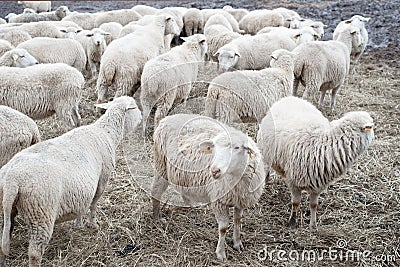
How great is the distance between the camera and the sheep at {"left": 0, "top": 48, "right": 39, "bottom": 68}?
19.8 ft

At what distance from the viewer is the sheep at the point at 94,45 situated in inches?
305

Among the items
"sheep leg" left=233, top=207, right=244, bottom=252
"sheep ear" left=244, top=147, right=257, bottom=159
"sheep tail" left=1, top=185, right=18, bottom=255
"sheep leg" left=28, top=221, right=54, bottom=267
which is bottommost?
"sheep leg" left=233, top=207, right=244, bottom=252

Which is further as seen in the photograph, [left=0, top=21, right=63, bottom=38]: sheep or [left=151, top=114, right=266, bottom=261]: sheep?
[left=0, top=21, right=63, bottom=38]: sheep

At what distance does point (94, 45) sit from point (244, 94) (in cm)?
372

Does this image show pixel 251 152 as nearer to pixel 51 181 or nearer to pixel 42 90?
pixel 51 181

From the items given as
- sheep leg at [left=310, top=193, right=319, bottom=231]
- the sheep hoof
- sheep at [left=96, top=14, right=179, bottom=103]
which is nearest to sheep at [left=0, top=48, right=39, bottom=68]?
sheep at [left=96, top=14, right=179, bottom=103]

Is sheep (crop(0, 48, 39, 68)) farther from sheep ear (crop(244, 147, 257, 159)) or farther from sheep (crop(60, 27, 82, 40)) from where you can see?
sheep ear (crop(244, 147, 257, 159))

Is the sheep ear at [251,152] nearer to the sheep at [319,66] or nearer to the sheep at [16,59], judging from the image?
the sheep at [319,66]

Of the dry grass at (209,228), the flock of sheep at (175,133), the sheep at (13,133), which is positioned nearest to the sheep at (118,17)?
the flock of sheep at (175,133)

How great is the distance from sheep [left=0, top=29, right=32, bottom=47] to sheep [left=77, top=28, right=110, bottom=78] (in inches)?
37.8

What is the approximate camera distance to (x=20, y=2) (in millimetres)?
16938

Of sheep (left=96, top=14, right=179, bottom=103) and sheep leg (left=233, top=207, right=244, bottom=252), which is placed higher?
sheep (left=96, top=14, right=179, bottom=103)

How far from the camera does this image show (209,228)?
4.12 metres

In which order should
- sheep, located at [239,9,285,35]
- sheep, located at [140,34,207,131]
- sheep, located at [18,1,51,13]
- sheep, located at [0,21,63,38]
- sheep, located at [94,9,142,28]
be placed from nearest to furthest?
sheep, located at [140,34,207,131] < sheep, located at [0,21,63,38] < sheep, located at [239,9,285,35] < sheep, located at [94,9,142,28] < sheep, located at [18,1,51,13]
